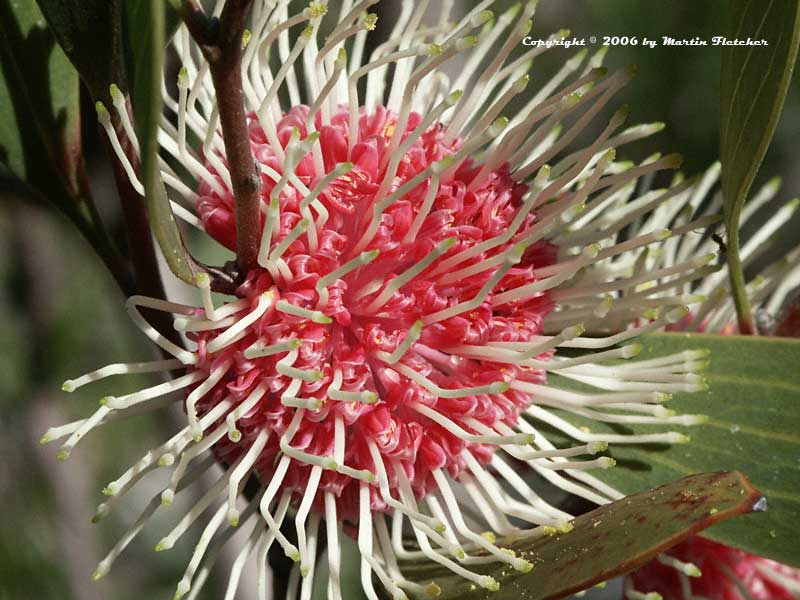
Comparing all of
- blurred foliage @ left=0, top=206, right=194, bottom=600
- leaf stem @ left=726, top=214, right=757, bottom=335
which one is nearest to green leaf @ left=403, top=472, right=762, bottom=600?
leaf stem @ left=726, top=214, right=757, bottom=335

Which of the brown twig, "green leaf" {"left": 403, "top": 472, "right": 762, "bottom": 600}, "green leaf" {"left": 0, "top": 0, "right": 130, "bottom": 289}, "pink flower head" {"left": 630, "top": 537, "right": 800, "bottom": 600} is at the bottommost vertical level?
"pink flower head" {"left": 630, "top": 537, "right": 800, "bottom": 600}

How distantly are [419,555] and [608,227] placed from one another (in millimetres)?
449

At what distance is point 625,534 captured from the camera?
80cm

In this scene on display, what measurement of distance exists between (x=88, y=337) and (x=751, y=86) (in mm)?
2061

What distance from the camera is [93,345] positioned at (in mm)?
2566

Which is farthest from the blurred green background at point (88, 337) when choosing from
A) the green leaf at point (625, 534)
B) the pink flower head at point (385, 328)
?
the green leaf at point (625, 534)

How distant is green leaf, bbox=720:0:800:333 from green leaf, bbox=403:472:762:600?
Result: 1.05 ft

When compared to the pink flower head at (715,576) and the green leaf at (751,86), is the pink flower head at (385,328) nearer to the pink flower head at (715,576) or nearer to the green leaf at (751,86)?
the green leaf at (751,86)

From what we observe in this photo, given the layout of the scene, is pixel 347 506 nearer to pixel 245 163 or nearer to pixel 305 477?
pixel 305 477

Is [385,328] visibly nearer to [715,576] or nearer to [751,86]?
[751,86]

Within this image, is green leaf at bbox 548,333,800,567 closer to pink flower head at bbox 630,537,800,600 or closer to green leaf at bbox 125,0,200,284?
pink flower head at bbox 630,537,800,600

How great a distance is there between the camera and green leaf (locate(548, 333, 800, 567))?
984 mm

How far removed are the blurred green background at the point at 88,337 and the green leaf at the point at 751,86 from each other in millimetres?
872

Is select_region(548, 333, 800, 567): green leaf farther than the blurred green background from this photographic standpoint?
No
